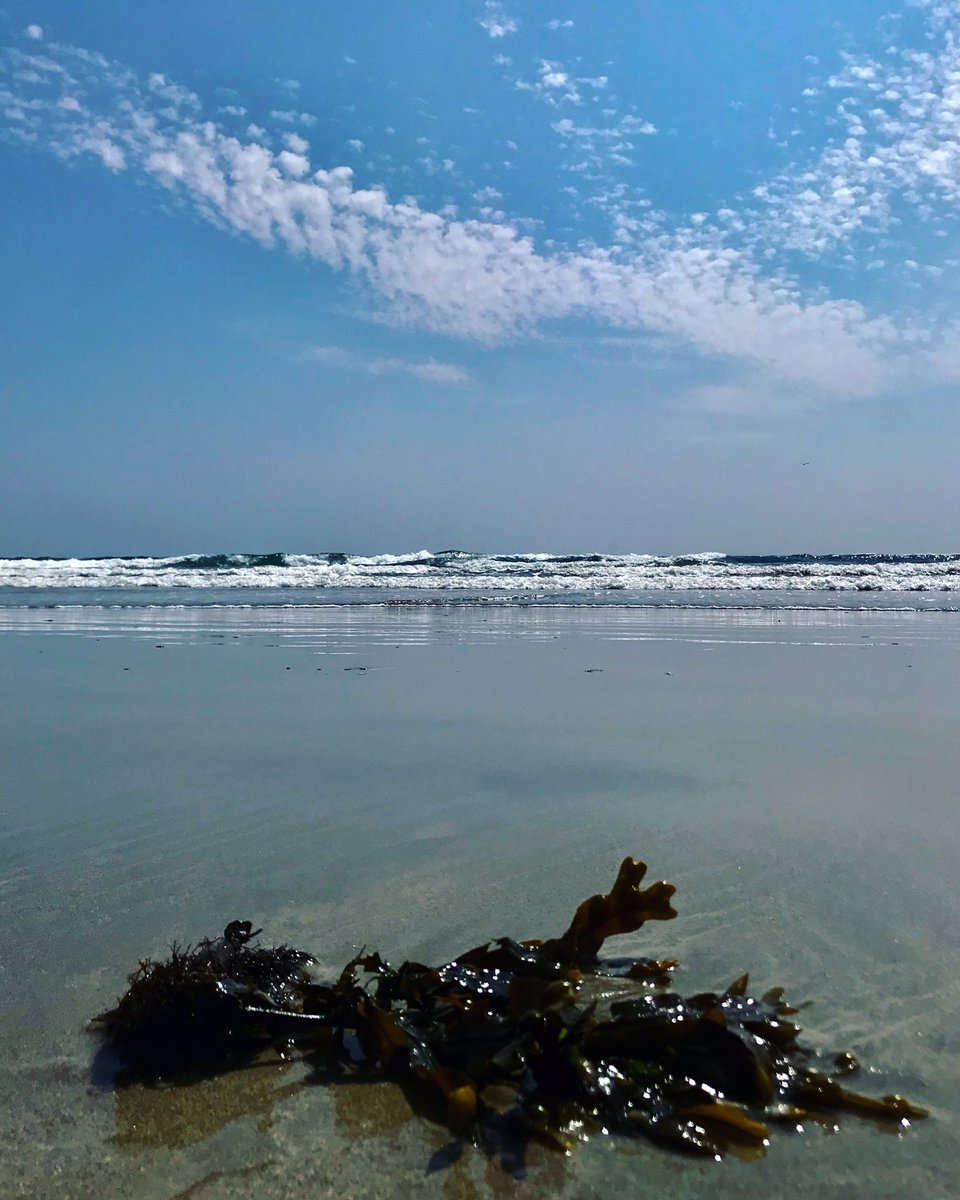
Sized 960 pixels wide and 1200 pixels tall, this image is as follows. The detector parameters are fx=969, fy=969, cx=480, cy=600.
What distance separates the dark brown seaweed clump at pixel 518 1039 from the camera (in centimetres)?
184

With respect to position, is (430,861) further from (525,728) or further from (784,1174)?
(525,728)

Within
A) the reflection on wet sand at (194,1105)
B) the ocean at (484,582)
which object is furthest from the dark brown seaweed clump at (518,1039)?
the ocean at (484,582)

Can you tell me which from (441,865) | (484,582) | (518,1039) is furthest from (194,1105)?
(484,582)

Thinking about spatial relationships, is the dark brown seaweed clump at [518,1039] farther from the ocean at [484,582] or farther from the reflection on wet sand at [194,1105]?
the ocean at [484,582]

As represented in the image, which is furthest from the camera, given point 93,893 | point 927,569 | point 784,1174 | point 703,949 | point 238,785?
point 927,569

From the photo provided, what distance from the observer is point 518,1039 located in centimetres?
201

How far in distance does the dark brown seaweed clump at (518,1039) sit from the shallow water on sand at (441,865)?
3.0 inches

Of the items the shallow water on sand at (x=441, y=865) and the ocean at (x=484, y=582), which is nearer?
the shallow water on sand at (x=441, y=865)

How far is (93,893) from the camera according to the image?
2.93 meters

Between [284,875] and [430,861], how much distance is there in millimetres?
484

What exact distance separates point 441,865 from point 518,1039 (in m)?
1.23

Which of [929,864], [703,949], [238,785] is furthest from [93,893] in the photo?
[929,864]

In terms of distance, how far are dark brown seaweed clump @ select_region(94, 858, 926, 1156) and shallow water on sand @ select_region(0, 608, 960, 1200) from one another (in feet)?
0.25

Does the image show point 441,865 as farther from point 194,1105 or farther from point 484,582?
point 484,582
